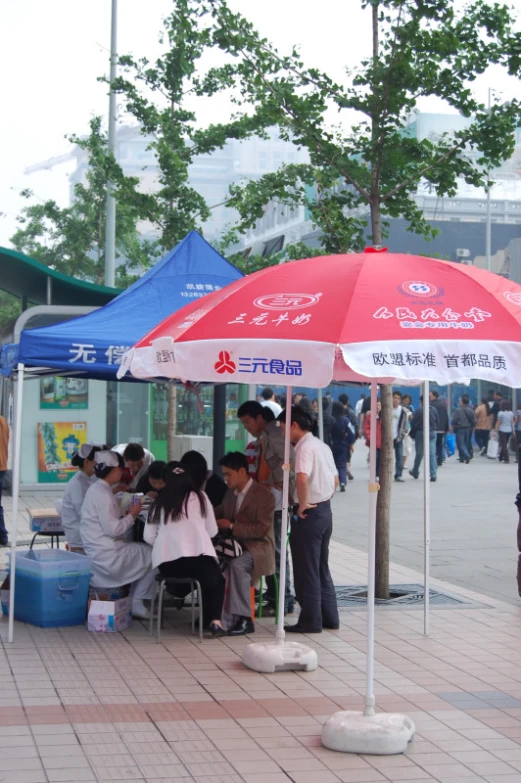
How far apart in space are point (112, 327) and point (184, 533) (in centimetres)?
183

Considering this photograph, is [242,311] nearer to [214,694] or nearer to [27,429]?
[214,694]

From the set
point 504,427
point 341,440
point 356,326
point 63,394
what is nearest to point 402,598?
point 356,326

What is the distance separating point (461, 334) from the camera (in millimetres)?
5137

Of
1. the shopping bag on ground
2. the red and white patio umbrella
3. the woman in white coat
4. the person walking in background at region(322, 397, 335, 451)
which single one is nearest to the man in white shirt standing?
the woman in white coat

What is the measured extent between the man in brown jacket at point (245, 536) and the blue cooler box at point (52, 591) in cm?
119

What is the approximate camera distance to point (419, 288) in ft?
18.3

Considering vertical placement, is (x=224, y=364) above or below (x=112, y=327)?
below

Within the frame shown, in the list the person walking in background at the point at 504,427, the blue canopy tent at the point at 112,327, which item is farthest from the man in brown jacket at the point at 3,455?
the person walking in background at the point at 504,427

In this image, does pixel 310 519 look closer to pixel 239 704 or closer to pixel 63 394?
pixel 239 704

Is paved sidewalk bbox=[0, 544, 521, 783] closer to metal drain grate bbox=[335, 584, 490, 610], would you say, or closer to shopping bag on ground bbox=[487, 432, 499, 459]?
metal drain grate bbox=[335, 584, 490, 610]

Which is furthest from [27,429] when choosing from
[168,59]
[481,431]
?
[481,431]

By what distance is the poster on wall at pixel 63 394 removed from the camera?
1831 cm

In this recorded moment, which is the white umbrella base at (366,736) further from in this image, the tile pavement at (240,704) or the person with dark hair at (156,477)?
the person with dark hair at (156,477)

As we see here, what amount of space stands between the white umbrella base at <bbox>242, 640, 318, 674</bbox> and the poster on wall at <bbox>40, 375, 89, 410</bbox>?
11.8 metres
